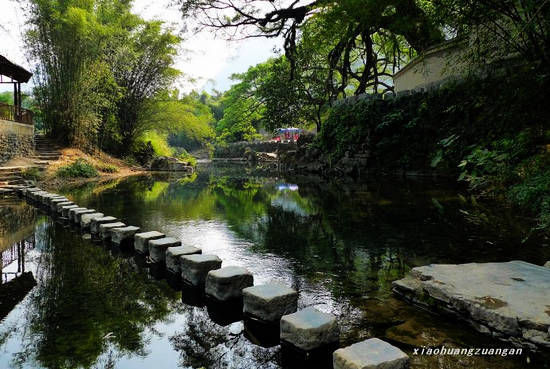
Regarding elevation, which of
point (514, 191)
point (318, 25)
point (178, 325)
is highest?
point (318, 25)

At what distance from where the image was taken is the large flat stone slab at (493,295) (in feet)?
7.67

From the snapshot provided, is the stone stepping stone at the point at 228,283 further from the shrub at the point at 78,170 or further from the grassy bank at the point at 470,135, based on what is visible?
the shrub at the point at 78,170

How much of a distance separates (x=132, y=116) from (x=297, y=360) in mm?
23712

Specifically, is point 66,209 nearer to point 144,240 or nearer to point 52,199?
point 52,199

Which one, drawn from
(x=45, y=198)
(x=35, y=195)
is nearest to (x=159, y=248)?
(x=45, y=198)

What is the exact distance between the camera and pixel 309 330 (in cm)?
227

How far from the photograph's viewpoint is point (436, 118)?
13.4m

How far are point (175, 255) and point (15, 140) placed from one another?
1489 cm

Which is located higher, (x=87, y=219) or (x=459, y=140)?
(x=459, y=140)

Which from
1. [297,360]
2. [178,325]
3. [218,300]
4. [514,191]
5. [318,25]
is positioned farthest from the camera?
[318,25]

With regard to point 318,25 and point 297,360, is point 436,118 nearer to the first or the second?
point 318,25

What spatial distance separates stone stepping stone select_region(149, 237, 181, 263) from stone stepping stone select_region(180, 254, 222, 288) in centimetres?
59

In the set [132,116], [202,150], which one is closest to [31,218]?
[132,116]

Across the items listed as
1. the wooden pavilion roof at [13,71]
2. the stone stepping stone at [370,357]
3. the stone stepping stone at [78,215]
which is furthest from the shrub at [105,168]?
the stone stepping stone at [370,357]
